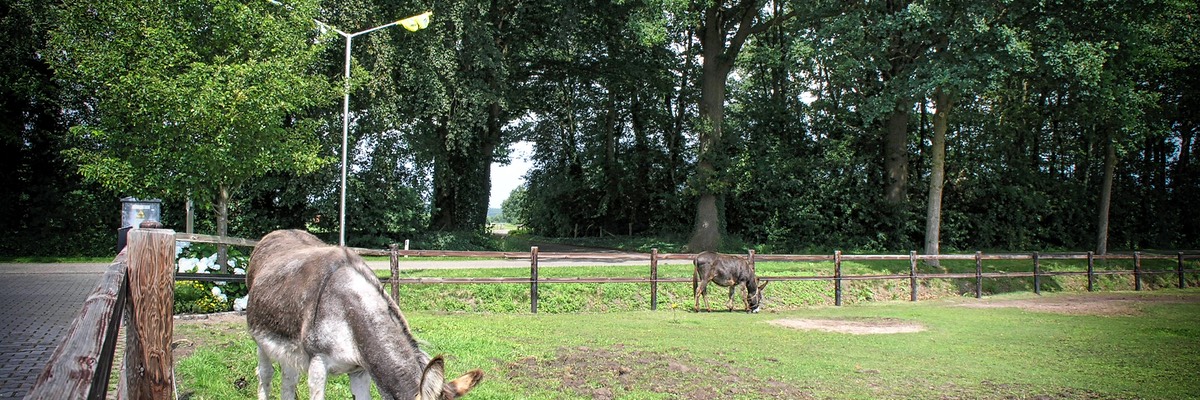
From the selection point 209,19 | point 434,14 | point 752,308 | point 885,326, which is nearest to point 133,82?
point 209,19

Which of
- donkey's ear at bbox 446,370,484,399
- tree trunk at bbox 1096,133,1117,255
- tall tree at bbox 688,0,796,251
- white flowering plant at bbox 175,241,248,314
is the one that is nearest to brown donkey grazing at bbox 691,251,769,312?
white flowering plant at bbox 175,241,248,314

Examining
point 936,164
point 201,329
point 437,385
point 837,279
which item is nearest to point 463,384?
point 437,385

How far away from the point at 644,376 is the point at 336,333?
371 cm

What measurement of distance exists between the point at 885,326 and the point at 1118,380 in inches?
196

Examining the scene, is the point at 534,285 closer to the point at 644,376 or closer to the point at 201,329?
the point at 201,329

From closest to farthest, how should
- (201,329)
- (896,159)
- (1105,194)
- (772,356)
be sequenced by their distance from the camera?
1. (772,356)
2. (201,329)
3. (1105,194)
4. (896,159)

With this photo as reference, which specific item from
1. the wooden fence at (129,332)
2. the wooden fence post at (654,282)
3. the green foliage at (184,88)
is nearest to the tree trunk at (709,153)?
the wooden fence post at (654,282)

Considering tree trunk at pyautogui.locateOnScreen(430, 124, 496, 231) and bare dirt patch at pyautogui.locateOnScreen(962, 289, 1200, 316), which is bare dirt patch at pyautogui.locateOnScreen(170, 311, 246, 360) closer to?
bare dirt patch at pyautogui.locateOnScreen(962, 289, 1200, 316)

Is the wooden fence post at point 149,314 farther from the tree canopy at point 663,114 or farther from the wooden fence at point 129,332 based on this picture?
the tree canopy at point 663,114

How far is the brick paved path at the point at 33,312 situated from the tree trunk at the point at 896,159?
27.0 meters

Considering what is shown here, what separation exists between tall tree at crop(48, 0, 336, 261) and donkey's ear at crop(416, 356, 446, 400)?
40.7 feet

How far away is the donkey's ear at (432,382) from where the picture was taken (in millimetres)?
4105

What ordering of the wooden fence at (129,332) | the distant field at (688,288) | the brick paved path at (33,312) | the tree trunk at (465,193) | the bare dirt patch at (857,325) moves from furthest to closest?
the tree trunk at (465,193)
the distant field at (688,288)
the bare dirt patch at (857,325)
the brick paved path at (33,312)
the wooden fence at (129,332)

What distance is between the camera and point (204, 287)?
11.2m
